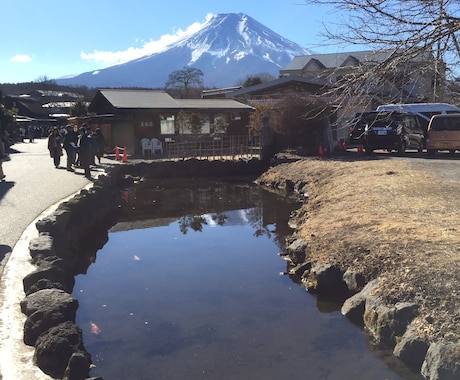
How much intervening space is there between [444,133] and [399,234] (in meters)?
15.1

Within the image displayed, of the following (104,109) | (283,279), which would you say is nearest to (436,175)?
(283,279)

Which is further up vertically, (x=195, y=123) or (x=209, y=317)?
(x=195, y=123)

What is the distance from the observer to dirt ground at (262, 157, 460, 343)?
562cm

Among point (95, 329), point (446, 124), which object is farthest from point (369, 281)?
point (446, 124)

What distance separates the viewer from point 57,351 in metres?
4.65

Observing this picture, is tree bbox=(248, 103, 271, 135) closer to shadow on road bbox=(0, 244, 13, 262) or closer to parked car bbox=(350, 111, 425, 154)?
parked car bbox=(350, 111, 425, 154)

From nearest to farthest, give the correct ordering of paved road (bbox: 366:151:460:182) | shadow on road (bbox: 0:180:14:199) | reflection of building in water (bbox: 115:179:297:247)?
1. shadow on road (bbox: 0:180:14:199)
2. reflection of building in water (bbox: 115:179:297:247)
3. paved road (bbox: 366:151:460:182)

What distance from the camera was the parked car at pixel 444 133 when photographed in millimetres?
20938

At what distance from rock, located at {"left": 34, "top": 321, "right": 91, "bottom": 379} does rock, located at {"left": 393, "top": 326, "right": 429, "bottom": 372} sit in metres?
3.34

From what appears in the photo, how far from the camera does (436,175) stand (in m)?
14.5

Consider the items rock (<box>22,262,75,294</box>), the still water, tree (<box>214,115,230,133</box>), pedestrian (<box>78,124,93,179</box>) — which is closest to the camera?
the still water

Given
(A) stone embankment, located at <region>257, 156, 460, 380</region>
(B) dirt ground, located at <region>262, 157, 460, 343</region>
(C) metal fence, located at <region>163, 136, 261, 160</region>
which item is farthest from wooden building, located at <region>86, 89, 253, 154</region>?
(A) stone embankment, located at <region>257, 156, 460, 380</region>

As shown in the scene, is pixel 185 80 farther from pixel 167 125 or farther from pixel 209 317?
pixel 209 317

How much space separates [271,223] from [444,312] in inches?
344
